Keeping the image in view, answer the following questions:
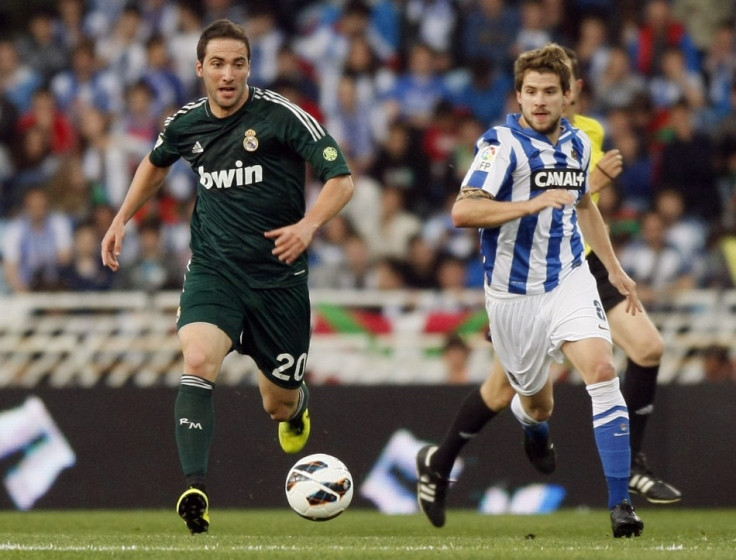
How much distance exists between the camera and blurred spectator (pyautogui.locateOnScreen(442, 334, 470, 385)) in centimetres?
1177

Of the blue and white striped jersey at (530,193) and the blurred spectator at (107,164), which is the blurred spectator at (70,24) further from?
the blue and white striped jersey at (530,193)

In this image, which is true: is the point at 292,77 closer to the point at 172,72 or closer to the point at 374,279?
the point at 172,72

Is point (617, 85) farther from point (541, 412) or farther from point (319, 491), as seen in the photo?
point (319, 491)

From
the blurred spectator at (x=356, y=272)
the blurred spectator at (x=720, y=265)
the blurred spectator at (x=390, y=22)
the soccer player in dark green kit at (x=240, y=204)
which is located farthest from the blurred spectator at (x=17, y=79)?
the soccer player in dark green kit at (x=240, y=204)

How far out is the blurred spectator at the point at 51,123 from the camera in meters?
15.0

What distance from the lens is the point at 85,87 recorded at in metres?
15.5

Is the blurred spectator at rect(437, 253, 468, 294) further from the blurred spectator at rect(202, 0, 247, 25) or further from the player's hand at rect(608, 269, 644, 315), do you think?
the player's hand at rect(608, 269, 644, 315)

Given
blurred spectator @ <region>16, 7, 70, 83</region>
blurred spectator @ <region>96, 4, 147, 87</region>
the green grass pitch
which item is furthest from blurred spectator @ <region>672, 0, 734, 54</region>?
the green grass pitch

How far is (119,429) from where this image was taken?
434 inches

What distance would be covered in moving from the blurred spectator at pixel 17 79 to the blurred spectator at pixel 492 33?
14.9 feet

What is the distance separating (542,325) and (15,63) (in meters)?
9.99

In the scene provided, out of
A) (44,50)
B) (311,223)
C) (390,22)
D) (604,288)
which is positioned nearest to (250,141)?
(311,223)

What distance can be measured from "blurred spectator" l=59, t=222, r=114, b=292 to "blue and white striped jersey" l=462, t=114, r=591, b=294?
597 centimetres

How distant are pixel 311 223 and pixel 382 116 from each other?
796cm
